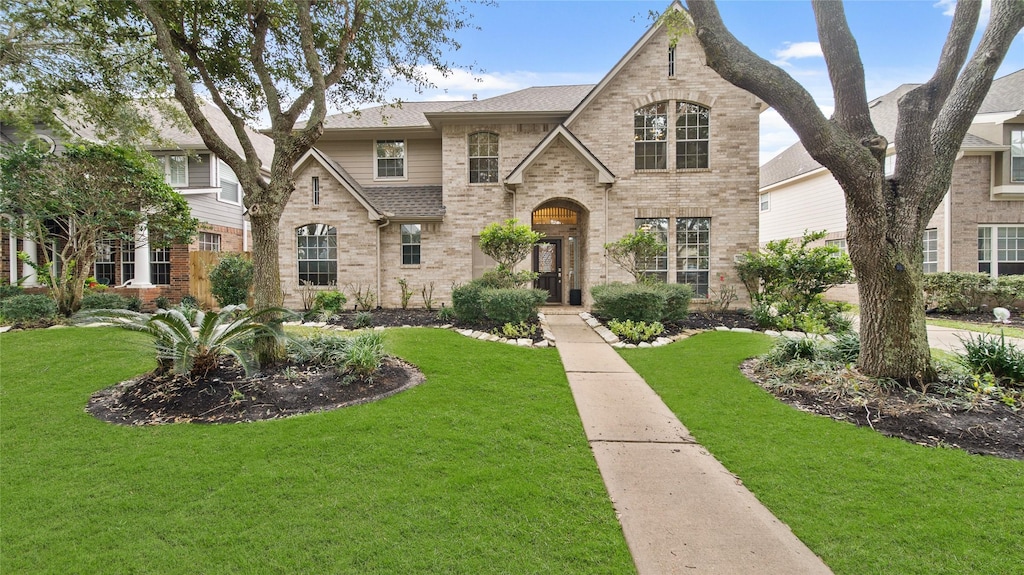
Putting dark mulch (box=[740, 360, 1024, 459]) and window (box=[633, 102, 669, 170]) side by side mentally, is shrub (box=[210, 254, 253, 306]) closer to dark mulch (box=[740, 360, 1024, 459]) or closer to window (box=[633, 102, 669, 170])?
window (box=[633, 102, 669, 170])

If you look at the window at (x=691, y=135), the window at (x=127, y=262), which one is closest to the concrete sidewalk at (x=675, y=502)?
the window at (x=691, y=135)

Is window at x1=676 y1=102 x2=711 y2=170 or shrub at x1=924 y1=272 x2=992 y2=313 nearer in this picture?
shrub at x1=924 y1=272 x2=992 y2=313

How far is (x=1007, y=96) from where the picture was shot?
14094 mm

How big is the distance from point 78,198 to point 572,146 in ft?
42.1

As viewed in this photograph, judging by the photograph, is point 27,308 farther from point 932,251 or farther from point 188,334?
point 932,251

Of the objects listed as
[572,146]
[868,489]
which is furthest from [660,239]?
[868,489]

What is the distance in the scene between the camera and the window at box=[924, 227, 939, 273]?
13845 mm

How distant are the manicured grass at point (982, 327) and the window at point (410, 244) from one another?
1426cm

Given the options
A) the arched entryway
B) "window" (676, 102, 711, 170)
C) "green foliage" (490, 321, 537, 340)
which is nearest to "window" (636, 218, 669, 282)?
"window" (676, 102, 711, 170)

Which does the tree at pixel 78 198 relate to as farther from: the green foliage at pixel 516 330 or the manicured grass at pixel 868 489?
the manicured grass at pixel 868 489

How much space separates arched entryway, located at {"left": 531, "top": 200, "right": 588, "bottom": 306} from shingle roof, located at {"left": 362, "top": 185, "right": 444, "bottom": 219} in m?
3.32

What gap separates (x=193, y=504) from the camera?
2.90m

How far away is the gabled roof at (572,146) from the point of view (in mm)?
11938

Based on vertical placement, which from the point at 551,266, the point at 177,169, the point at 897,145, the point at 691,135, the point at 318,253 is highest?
the point at 691,135
